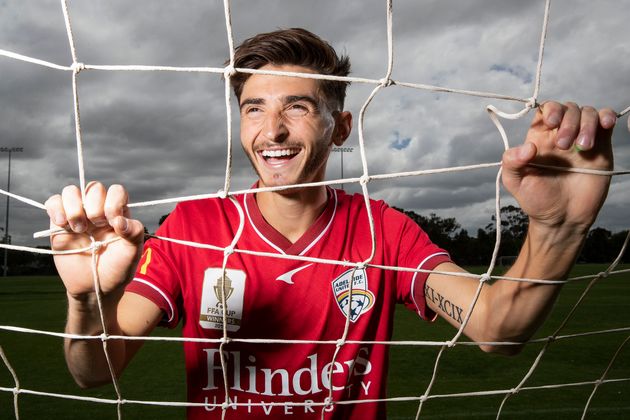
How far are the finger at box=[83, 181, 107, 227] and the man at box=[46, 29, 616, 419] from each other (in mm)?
352

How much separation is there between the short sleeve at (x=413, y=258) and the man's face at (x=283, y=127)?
1.09 ft

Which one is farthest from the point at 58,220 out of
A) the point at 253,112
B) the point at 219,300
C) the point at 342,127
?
the point at 342,127

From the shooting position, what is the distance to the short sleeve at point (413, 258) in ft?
5.10

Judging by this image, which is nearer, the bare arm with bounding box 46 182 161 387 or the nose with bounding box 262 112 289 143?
the bare arm with bounding box 46 182 161 387

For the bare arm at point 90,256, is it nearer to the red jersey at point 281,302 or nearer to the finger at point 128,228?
the finger at point 128,228

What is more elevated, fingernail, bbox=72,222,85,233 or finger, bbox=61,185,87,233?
finger, bbox=61,185,87,233

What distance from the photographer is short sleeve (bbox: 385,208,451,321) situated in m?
1.56

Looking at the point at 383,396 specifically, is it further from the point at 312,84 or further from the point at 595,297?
the point at 595,297

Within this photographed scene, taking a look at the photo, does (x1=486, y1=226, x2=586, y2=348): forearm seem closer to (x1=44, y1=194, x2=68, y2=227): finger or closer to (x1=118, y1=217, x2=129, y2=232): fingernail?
(x1=118, y1=217, x2=129, y2=232): fingernail

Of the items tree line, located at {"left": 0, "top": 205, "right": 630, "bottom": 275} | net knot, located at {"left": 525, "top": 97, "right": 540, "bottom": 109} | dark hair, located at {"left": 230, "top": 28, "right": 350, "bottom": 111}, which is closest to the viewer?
net knot, located at {"left": 525, "top": 97, "right": 540, "bottom": 109}

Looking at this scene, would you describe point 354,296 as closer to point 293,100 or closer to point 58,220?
point 293,100

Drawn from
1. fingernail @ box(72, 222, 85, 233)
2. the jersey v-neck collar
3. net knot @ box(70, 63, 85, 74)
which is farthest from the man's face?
fingernail @ box(72, 222, 85, 233)

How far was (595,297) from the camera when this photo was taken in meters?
12.3

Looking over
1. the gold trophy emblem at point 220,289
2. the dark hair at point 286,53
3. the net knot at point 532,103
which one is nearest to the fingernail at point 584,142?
the net knot at point 532,103
